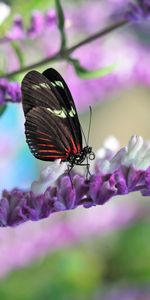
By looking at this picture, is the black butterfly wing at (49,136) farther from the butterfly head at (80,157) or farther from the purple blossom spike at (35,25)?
the purple blossom spike at (35,25)

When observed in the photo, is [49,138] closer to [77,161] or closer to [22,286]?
[77,161]

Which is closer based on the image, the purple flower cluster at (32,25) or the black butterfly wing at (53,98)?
the black butterfly wing at (53,98)

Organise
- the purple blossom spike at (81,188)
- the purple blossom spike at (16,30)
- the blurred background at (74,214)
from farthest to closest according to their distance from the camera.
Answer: the blurred background at (74,214) < the purple blossom spike at (16,30) < the purple blossom spike at (81,188)

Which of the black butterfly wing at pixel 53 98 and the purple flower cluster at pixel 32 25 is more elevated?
the purple flower cluster at pixel 32 25

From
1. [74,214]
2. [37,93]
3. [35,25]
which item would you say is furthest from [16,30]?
[74,214]

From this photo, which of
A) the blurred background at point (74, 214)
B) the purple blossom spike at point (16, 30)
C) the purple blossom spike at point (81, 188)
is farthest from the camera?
the blurred background at point (74, 214)

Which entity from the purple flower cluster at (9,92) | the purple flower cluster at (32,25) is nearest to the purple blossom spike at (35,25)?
the purple flower cluster at (32,25)

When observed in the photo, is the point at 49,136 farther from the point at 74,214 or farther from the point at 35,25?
the point at 74,214

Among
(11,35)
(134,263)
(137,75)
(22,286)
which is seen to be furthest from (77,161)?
(134,263)
